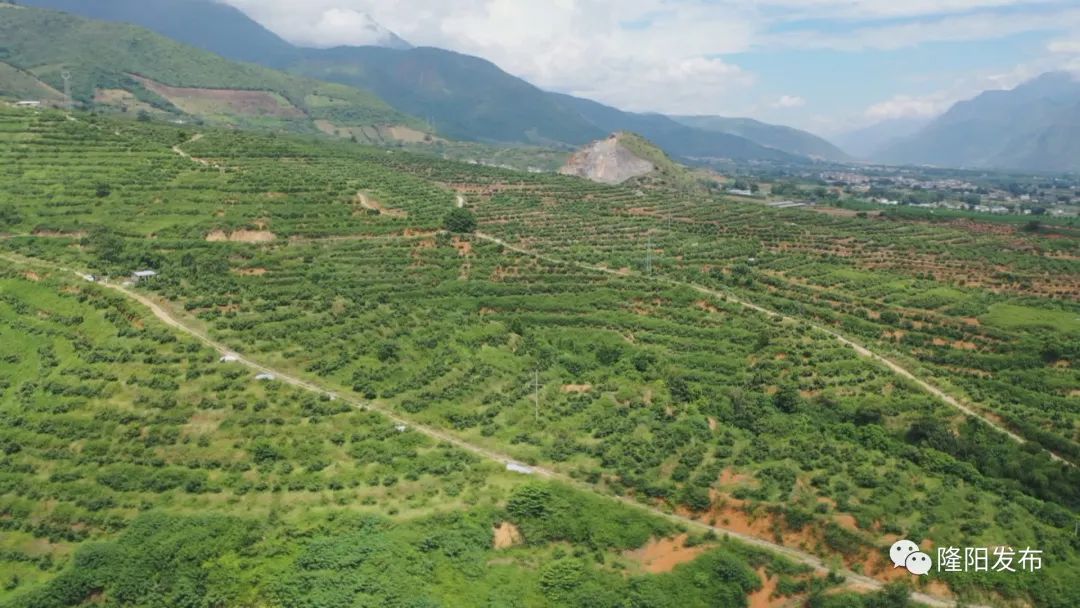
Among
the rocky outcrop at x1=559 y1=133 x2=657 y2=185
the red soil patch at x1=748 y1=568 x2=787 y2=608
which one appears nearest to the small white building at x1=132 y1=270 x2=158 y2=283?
the red soil patch at x1=748 y1=568 x2=787 y2=608

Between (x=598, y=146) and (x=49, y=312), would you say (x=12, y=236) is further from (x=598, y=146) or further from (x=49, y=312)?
(x=598, y=146)

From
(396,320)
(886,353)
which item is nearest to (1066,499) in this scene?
(886,353)

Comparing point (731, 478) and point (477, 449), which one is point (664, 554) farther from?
point (477, 449)

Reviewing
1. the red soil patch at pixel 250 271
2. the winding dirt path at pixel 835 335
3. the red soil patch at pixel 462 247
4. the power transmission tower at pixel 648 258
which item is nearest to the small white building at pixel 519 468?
the winding dirt path at pixel 835 335

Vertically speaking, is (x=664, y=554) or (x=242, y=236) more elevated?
(x=242, y=236)

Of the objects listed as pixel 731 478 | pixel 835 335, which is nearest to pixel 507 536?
pixel 731 478

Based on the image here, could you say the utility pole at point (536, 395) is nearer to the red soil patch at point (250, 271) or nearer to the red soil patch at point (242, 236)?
the red soil patch at point (250, 271)

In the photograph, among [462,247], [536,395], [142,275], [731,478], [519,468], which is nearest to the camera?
[519,468]
